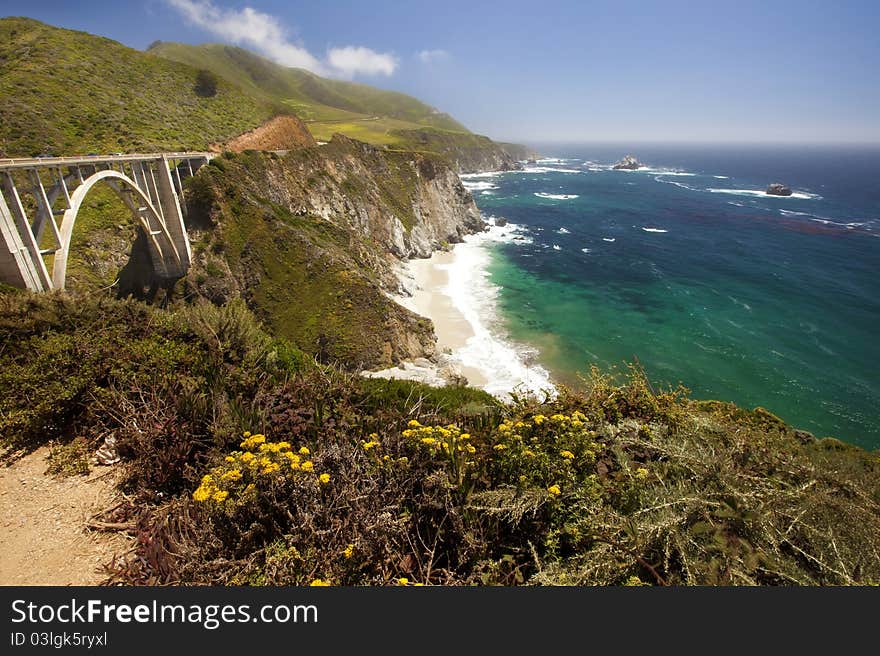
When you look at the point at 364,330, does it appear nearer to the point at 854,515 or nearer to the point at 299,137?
the point at 854,515

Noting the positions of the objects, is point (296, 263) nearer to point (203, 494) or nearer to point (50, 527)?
point (50, 527)

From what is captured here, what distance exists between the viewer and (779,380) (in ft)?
109

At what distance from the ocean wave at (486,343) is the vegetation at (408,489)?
1323cm

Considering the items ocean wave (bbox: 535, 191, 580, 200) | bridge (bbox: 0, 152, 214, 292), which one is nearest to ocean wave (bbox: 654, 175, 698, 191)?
ocean wave (bbox: 535, 191, 580, 200)

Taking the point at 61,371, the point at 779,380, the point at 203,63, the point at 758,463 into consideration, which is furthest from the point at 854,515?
the point at 203,63

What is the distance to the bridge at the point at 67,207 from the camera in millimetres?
17516

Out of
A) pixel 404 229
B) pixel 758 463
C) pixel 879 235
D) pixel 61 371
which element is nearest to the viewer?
pixel 758 463

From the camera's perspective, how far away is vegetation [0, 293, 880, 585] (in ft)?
13.8

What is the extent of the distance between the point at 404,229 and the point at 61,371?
54718 millimetres

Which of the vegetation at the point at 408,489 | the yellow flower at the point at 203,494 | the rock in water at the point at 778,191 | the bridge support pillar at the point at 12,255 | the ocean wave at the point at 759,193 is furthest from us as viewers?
the rock in water at the point at 778,191

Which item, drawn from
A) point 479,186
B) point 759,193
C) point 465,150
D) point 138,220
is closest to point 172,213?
point 138,220

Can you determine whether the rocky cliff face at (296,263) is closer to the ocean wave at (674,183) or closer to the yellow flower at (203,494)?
the yellow flower at (203,494)

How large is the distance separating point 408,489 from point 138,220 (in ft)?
111

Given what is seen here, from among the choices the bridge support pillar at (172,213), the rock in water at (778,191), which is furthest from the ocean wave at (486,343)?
the rock in water at (778,191)
